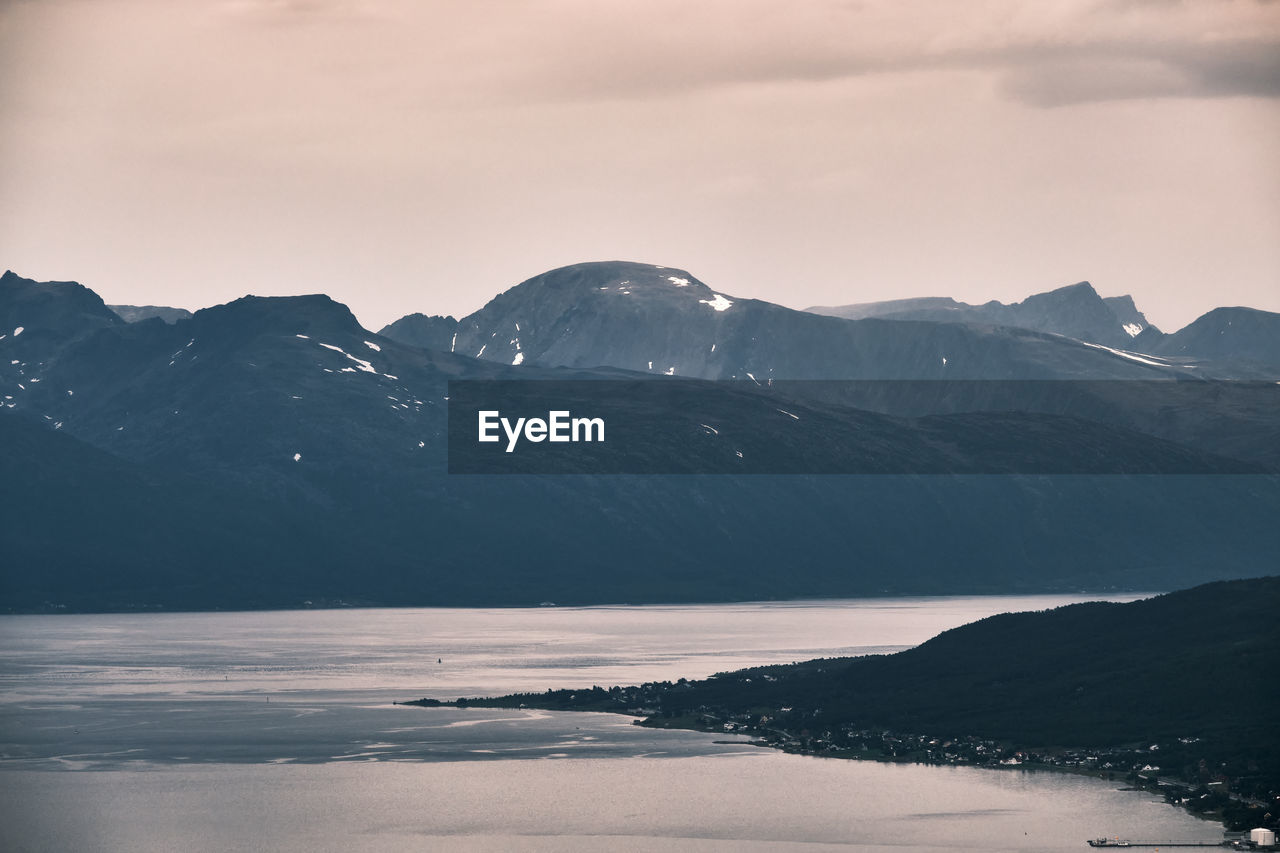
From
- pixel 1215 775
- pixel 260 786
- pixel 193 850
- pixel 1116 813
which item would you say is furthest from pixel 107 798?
pixel 1215 775

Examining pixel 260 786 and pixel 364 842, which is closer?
pixel 364 842

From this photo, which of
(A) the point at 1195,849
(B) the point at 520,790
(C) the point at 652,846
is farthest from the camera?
(B) the point at 520,790

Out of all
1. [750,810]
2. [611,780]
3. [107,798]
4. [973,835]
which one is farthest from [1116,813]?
[107,798]

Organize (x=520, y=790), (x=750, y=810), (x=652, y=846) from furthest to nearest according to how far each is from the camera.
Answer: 1. (x=520, y=790)
2. (x=750, y=810)
3. (x=652, y=846)

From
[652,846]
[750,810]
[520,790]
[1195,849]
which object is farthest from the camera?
[520,790]

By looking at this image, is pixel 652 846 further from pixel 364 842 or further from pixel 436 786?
pixel 436 786

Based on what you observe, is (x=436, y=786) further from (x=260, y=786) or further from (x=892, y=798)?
(x=892, y=798)

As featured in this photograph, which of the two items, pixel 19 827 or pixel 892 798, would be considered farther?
pixel 892 798

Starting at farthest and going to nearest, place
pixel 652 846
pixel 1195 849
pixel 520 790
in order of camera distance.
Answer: pixel 520 790
pixel 652 846
pixel 1195 849
